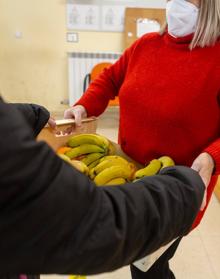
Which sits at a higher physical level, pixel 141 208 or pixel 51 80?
pixel 141 208

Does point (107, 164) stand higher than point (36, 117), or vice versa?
point (36, 117)

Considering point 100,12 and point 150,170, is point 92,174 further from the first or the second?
point 100,12

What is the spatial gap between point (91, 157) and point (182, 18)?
559 mm

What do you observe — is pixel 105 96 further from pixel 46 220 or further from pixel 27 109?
pixel 46 220

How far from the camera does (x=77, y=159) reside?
100 cm

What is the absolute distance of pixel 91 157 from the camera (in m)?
1.01

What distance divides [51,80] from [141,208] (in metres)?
3.49

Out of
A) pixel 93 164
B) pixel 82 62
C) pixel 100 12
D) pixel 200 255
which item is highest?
pixel 100 12

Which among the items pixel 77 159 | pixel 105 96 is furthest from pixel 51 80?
pixel 77 159

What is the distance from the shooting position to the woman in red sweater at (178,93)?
35.4 inches

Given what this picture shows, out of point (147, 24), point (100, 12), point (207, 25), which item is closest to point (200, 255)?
point (207, 25)

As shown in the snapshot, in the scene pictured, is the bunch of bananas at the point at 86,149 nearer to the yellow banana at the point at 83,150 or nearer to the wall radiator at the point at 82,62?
the yellow banana at the point at 83,150

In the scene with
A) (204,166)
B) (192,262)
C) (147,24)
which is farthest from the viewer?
(147,24)

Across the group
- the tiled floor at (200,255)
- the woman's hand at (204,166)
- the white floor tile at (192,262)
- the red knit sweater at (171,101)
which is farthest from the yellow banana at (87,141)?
the white floor tile at (192,262)
